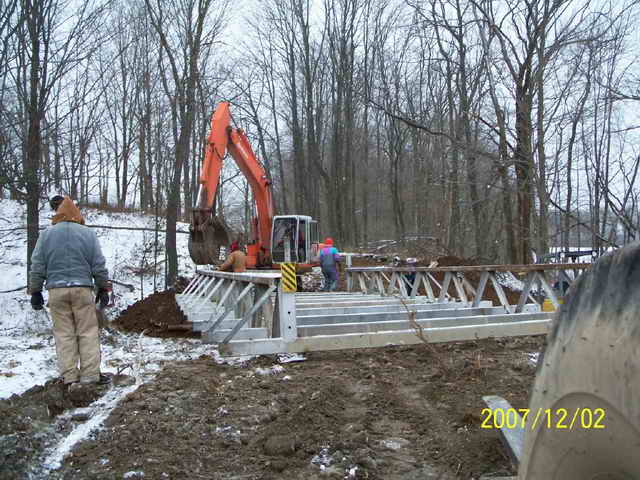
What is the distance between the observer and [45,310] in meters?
12.9

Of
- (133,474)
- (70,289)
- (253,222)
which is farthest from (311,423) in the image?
(253,222)

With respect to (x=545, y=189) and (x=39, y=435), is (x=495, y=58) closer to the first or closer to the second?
(x=545, y=189)

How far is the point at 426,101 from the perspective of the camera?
30.6 m

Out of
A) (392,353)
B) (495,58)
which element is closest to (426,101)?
(495,58)

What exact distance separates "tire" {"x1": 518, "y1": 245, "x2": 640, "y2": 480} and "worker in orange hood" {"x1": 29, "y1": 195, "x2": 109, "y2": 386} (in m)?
4.39

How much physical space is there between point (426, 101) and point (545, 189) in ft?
60.9

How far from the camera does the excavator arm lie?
12.3 m

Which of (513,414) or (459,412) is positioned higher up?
(513,414)

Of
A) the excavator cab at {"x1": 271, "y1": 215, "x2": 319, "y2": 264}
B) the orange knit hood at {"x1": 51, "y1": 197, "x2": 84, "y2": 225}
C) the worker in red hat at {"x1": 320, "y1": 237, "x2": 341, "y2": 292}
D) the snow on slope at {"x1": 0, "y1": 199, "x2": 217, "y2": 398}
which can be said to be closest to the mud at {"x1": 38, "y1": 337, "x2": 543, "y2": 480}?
the snow on slope at {"x1": 0, "y1": 199, "x2": 217, "y2": 398}

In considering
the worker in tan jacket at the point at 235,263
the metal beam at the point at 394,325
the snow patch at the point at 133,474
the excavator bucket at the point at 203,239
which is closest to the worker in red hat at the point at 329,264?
the excavator bucket at the point at 203,239

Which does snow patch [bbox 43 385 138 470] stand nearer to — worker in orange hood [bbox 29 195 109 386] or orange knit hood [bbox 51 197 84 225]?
worker in orange hood [bbox 29 195 109 386]

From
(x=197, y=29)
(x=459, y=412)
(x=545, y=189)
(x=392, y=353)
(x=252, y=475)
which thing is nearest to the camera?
(x=252, y=475)

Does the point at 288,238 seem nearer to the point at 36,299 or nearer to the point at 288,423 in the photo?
the point at 36,299

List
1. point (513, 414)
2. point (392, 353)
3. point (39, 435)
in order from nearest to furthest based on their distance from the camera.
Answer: point (513, 414) < point (39, 435) < point (392, 353)
